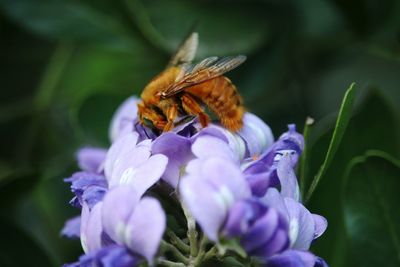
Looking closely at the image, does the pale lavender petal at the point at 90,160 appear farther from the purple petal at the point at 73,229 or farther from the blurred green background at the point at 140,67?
the blurred green background at the point at 140,67

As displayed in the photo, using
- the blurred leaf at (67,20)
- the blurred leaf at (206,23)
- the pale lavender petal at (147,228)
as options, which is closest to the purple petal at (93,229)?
the pale lavender petal at (147,228)

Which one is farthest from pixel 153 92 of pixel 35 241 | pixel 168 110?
pixel 35 241

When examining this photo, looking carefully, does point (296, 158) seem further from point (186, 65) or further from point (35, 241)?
point (35, 241)

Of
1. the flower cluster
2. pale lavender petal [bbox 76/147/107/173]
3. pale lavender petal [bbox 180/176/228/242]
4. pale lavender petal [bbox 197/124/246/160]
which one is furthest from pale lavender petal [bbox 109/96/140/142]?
pale lavender petal [bbox 180/176/228/242]

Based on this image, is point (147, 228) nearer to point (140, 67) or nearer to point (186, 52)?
point (186, 52)

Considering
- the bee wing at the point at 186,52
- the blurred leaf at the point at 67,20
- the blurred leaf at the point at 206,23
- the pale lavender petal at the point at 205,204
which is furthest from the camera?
the blurred leaf at the point at 67,20
